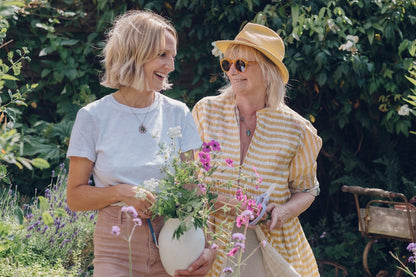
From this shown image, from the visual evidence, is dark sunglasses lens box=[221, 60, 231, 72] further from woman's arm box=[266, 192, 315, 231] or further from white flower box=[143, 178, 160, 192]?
white flower box=[143, 178, 160, 192]

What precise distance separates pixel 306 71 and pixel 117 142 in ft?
9.92

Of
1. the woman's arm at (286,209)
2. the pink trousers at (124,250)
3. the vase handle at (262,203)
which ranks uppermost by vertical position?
the pink trousers at (124,250)

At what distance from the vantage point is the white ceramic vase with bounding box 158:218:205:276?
2127 millimetres

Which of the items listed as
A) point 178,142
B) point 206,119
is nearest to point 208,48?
point 206,119

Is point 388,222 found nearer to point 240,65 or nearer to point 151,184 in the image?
point 240,65

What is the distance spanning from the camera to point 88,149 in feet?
7.22

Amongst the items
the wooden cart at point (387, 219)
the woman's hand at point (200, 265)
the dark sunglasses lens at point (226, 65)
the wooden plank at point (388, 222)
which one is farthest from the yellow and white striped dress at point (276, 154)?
the wooden plank at point (388, 222)

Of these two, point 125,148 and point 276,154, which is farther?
point 276,154

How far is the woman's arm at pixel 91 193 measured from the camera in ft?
7.10

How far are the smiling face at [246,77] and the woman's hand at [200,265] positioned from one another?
1.12 m

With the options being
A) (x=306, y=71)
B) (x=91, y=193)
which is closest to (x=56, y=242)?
(x=91, y=193)

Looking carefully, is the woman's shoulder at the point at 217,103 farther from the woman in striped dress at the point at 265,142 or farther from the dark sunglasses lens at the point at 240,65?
the dark sunglasses lens at the point at 240,65

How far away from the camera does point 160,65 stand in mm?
2305

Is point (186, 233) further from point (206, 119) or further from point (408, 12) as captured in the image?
point (408, 12)
